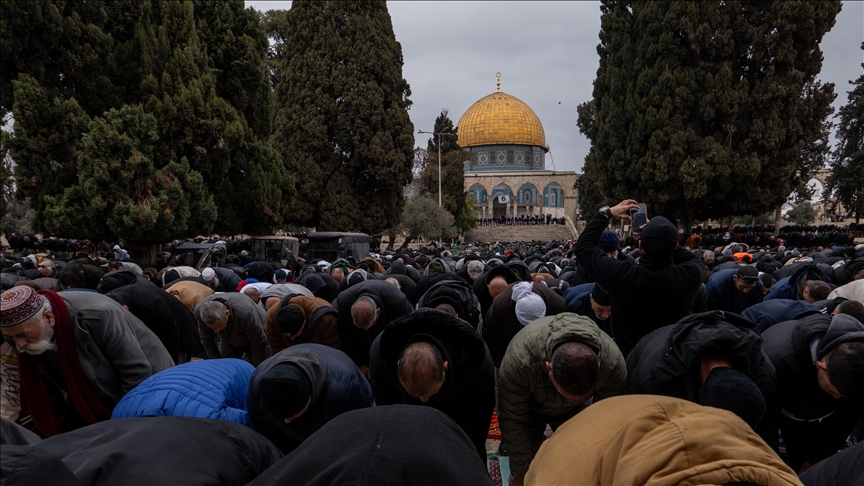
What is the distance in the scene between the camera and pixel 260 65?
46.8 feet

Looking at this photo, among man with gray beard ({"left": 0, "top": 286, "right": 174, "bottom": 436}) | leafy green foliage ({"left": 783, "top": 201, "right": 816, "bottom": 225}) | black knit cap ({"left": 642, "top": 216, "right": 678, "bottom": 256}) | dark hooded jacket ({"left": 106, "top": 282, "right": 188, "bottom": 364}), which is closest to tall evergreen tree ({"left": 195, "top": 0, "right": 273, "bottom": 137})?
dark hooded jacket ({"left": 106, "top": 282, "right": 188, "bottom": 364})

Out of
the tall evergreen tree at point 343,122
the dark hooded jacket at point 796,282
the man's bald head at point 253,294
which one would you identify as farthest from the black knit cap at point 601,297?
the tall evergreen tree at point 343,122

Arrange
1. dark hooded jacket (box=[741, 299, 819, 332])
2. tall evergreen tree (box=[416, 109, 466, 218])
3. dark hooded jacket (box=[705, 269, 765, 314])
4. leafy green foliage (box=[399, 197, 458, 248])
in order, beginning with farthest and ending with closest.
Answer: tall evergreen tree (box=[416, 109, 466, 218]), leafy green foliage (box=[399, 197, 458, 248]), dark hooded jacket (box=[705, 269, 765, 314]), dark hooded jacket (box=[741, 299, 819, 332])

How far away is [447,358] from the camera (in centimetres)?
244

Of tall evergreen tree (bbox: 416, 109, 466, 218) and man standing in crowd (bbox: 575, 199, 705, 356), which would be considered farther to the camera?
tall evergreen tree (bbox: 416, 109, 466, 218)

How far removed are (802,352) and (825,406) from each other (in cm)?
36

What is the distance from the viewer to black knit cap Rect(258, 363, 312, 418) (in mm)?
2303

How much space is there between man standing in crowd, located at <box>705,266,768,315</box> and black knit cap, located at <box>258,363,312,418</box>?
4269mm

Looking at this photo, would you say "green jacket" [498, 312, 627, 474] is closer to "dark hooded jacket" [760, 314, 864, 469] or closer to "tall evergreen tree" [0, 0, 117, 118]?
"dark hooded jacket" [760, 314, 864, 469]

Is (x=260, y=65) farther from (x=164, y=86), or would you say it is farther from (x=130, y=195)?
(x=130, y=195)

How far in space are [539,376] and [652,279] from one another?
3.57ft

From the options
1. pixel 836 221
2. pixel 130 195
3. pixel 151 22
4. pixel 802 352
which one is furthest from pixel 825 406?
pixel 836 221

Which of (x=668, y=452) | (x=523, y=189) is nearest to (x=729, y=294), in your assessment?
(x=668, y=452)

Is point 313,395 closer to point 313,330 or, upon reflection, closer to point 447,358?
point 447,358
